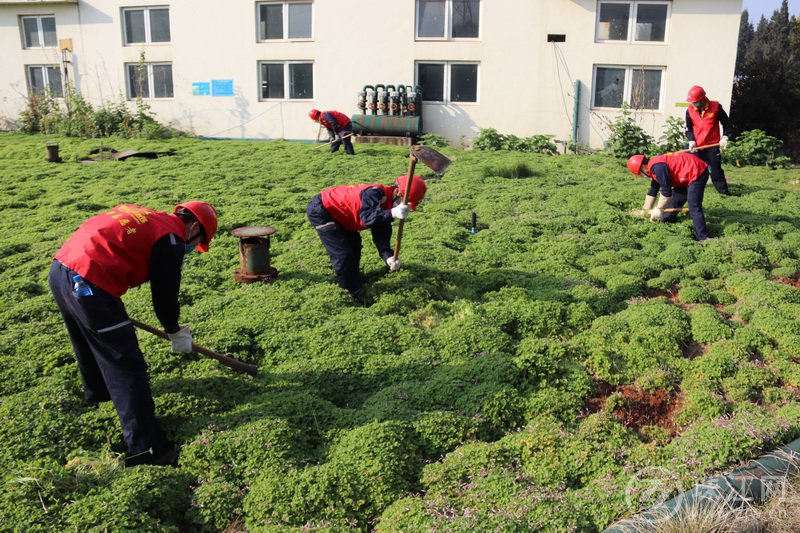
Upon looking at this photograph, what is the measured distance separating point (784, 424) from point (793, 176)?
12.0 m

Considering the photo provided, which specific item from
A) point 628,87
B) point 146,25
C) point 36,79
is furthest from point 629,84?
point 36,79

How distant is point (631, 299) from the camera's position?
7422 millimetres

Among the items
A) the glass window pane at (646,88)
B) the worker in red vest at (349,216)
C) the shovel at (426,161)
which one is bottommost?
the worker in red vest at (349,216)

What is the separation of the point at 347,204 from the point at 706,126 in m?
7.26

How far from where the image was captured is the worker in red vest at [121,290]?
4.48 m

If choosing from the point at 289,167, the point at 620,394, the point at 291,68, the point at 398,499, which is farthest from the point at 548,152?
the point at 398,499

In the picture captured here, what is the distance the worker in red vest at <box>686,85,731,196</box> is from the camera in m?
10.9

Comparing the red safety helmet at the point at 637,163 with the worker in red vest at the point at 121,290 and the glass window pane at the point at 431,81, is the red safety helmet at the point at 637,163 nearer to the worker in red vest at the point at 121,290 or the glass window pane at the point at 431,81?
the worker in red vest at the point at 121,290

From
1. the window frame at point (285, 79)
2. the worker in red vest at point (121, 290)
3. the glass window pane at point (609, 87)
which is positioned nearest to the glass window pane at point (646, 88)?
the glass window pane at point (609, 87)

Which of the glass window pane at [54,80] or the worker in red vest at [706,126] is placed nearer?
the worker in red vest at [706,126]

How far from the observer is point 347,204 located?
23.1 ft

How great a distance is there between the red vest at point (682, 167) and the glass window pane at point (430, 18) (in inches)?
452

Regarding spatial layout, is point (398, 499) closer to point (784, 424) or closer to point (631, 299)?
point (784, 424)

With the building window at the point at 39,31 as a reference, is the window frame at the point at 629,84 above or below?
below
